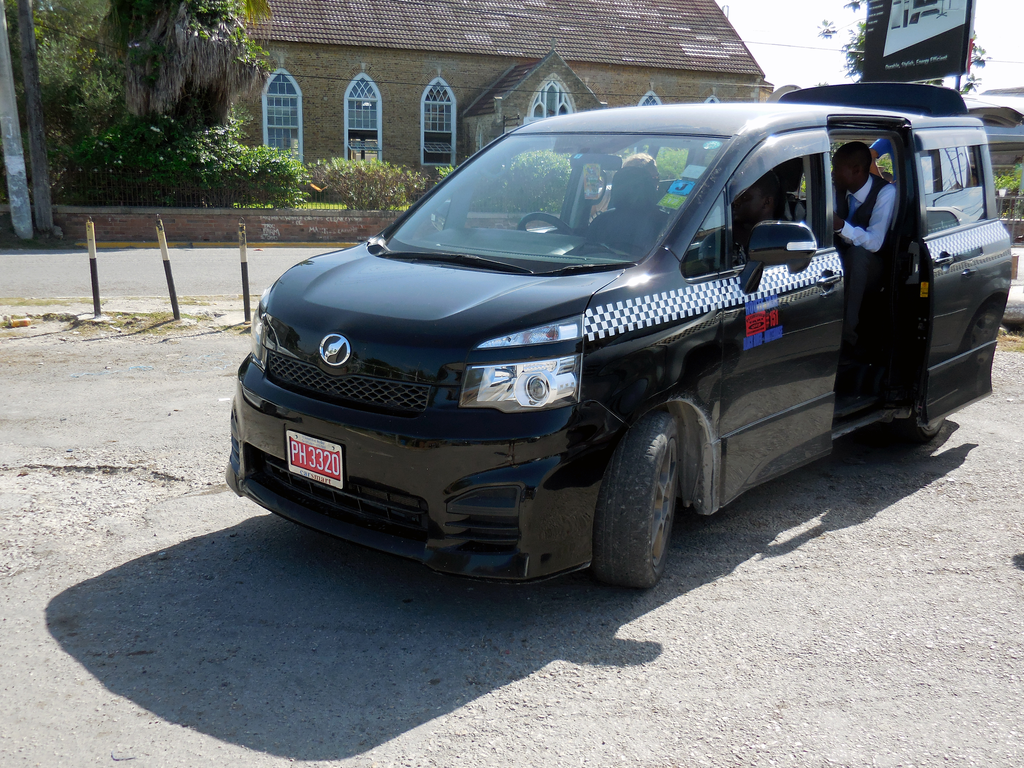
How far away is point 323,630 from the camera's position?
3.29 metres

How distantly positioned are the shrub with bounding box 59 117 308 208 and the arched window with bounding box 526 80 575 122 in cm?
1276

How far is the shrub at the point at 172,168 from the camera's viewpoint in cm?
1988

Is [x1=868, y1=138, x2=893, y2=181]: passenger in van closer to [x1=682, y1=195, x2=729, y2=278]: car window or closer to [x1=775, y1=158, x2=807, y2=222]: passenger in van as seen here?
[x1=775, y1=158, x2=807, y2=222]: passenger in van

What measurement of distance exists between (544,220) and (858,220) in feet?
7.63

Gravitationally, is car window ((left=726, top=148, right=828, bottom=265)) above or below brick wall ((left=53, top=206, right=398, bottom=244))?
above

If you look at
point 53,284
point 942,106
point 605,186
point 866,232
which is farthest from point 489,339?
point 53,284

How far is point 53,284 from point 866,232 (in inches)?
433

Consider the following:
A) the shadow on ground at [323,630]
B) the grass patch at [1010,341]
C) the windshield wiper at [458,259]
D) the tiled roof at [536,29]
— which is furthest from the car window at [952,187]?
the tiled roof at [536,29]

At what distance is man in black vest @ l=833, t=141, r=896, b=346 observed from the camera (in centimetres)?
518

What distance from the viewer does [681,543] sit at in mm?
4211

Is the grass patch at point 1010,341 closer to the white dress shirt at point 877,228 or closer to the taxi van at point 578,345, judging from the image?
the white dress shirt at point 877,228

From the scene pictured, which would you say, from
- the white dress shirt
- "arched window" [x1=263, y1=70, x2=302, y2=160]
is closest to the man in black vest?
the white dress shirt

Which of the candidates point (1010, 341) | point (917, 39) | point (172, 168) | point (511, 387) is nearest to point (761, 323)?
point (511, 387)

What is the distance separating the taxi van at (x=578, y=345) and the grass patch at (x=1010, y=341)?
4.77m
